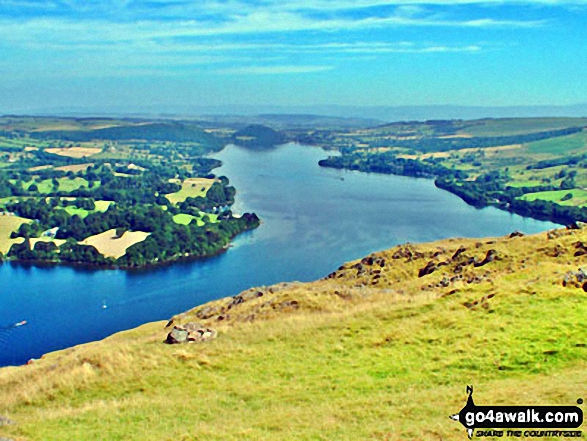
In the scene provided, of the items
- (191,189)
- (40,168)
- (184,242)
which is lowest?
(184,242)

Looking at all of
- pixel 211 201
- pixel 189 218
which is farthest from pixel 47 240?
pixel 211 201

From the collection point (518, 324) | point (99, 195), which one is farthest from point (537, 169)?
point (518, 324)

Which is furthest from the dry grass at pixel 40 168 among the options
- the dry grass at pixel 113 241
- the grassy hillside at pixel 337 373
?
the grassy hillside at pixel 337 373

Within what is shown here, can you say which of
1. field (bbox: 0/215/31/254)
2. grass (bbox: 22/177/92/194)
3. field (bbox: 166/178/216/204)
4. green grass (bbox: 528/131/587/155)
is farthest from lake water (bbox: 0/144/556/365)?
green grass (bbox: 528/131/587/155)

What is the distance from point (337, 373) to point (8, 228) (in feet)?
281

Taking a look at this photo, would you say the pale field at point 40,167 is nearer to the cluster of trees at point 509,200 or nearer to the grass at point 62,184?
the grass at point 62,184

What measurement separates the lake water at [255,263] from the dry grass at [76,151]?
74118 millimetres

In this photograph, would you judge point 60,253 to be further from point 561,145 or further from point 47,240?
point 561,145

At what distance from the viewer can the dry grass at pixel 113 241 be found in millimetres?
74562

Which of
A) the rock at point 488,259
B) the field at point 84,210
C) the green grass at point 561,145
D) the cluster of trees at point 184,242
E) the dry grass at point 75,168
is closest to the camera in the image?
the rock at point 488,259

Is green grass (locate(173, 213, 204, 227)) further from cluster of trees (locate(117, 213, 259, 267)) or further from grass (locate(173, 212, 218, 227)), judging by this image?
cluster of trees (locate(117, 213, 259, 267))

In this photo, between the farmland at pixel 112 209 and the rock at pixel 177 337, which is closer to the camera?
the rock at pixel 177 337

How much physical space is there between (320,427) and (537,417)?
3.50 metres

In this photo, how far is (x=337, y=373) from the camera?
12781mm
